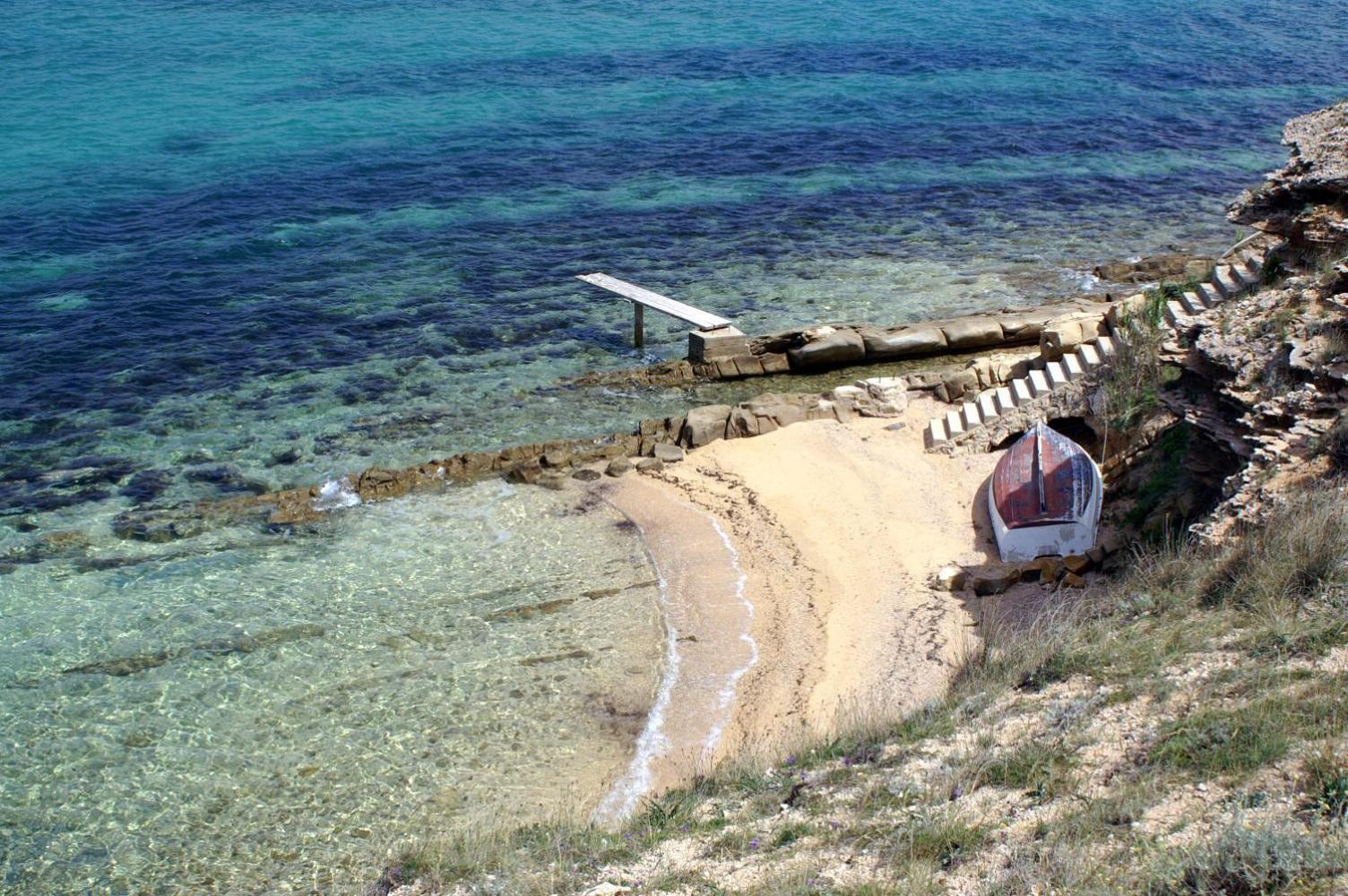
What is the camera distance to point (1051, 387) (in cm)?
1659

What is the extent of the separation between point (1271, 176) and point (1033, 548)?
5.74 m

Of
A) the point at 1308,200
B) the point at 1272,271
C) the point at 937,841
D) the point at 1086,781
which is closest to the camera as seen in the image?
the point at 937,841

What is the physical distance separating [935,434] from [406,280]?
12763 millimetres

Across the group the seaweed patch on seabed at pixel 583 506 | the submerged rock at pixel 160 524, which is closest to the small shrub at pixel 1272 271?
the seaweed patch on seabed at pixel 583 506

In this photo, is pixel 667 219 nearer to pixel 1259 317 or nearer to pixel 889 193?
pixel 889 193

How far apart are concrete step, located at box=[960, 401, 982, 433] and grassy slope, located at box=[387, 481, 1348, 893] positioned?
6.56 meters

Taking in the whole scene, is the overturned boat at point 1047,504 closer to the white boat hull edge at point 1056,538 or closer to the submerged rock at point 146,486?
the white boat hull edge at point 1056,538

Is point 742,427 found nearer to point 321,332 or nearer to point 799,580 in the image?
point 799,580

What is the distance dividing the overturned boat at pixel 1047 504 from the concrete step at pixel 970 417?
89.4 inches

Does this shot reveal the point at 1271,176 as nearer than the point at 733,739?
No

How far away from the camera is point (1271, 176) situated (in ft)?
48.4

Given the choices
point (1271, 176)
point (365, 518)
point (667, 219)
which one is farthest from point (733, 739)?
point (667, 219)

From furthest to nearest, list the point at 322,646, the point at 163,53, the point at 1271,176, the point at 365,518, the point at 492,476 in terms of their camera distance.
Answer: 1. the point at 163,53
2. the point at 492,476
3. the point at 365,518
4. the point at 1271,176
5. the point at 322,646

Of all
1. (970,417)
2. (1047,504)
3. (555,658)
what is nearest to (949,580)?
(1047,504)
